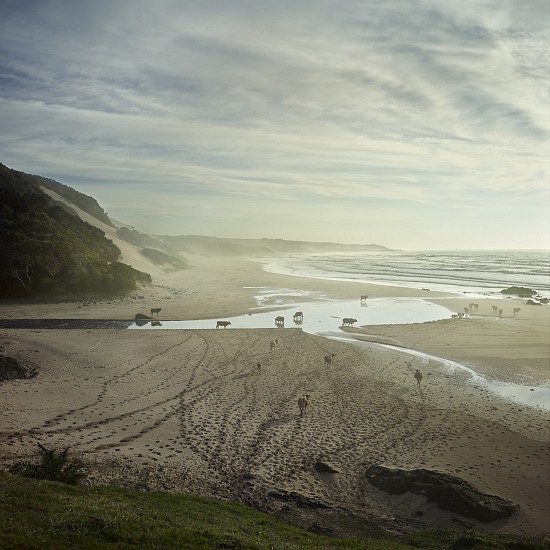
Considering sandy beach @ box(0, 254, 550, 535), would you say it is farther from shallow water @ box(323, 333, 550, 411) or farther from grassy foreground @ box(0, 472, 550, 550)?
grassy foreground @ box(0, 472, 550, 550)

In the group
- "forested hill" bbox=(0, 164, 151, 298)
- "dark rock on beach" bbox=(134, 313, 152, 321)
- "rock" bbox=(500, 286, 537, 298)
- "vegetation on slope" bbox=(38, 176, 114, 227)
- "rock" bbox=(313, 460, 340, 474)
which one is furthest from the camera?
"vegetation on slope" bbox=(38, 176, 114, 227)

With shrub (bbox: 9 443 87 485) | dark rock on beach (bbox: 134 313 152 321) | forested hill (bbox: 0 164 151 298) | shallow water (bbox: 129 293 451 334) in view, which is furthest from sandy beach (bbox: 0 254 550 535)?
forested hill (bbox: 0 164 151 298)

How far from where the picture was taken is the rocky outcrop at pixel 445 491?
12273 mm

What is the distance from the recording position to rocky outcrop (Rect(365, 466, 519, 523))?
12273mm

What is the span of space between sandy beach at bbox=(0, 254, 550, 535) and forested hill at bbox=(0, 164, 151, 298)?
1668cm

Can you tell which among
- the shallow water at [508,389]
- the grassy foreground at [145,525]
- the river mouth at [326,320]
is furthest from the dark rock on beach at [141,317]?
the grassy foreground at [145,525]

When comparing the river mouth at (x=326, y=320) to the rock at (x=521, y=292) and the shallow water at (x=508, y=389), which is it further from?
the rock at (x=521, y=292)

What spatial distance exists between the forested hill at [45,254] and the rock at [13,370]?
1114 inches

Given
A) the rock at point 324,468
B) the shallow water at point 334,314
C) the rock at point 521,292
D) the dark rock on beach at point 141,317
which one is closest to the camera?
the rock at point 324,468

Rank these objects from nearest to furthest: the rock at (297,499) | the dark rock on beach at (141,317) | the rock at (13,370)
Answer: the rock at (297,499), the rock at (13,370), the dark rock on beach at (141,317)

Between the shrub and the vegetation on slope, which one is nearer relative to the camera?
the shrub

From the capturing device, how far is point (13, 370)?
21703mm

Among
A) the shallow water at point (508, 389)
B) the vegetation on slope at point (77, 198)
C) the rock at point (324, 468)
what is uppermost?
the vegetation on slope at point (77, 198)

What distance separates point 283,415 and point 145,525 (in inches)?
405
